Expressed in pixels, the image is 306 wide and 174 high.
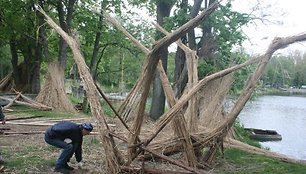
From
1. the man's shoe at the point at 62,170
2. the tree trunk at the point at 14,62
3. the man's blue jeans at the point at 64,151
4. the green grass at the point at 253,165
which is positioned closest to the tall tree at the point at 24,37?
the tree trunk at the point at 14,62

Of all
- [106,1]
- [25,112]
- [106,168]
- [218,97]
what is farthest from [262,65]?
[106,1]

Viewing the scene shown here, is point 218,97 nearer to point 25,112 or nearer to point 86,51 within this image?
point 25,112

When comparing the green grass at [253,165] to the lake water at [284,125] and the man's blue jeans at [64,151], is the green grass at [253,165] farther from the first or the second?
the lake water at [284,125]

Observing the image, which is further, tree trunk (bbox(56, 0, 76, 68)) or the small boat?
tree trunk (bbox(56, 0, 76, 68))

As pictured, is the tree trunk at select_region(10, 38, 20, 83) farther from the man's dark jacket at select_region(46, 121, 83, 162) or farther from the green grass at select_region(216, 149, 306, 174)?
the man's dark jacket at select_region(46, 121, 83, 162)

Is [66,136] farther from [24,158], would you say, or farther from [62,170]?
[24,158]

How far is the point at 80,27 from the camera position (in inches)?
818

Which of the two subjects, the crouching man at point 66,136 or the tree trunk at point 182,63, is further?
the tree trunk at point 182,63

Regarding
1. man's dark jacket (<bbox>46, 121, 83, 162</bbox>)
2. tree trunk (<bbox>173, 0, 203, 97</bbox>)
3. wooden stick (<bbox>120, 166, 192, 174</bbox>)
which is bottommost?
wooden stick (<bbox>120, 166, 192, 174</bbox>)

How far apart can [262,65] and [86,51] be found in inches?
672

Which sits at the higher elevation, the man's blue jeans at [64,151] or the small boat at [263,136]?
the man's blue jeans at [64,151]

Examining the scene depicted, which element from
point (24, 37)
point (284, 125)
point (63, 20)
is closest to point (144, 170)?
point (63, 20)

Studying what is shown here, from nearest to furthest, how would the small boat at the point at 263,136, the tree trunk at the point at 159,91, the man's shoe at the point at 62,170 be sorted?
1. the man's shoe at the point at 62,170
2. the small boat at the point at 263,136
3. the tree trunk at the point at 159,91

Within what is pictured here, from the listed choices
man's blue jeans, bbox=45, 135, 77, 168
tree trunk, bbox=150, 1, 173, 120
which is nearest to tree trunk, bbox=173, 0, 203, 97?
tree trunk, bbox=150, 1, 173, 120
